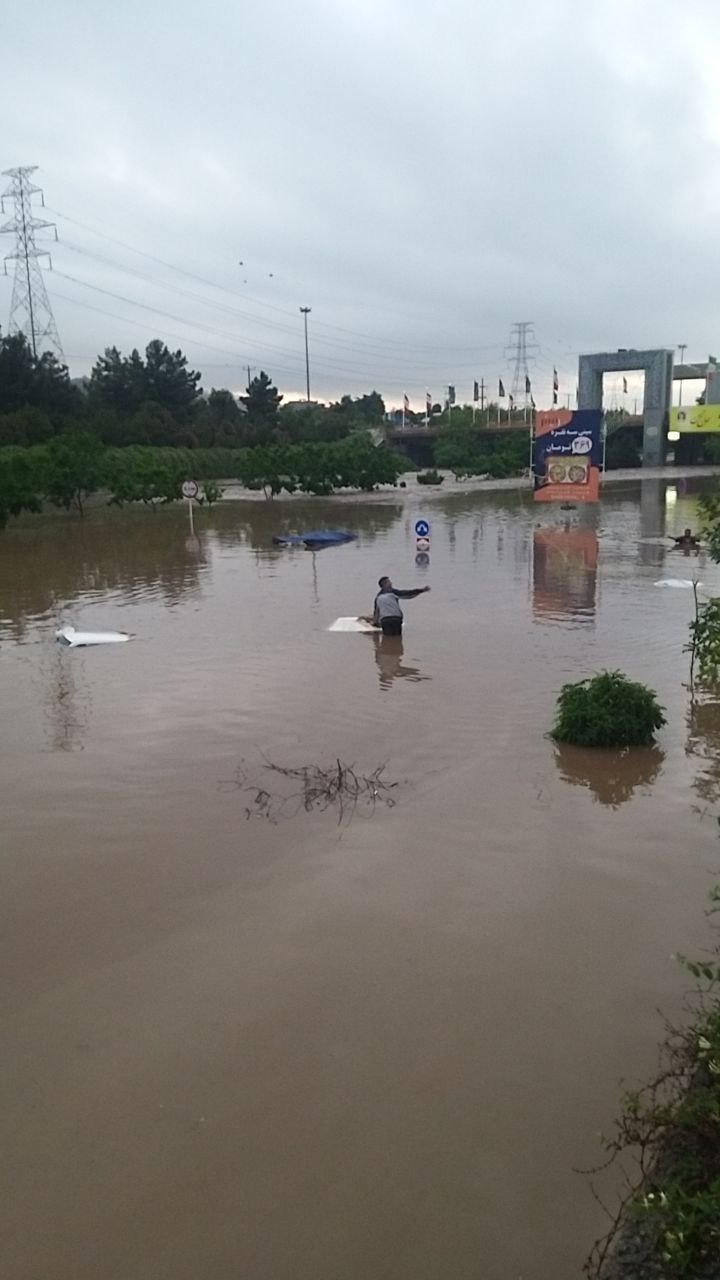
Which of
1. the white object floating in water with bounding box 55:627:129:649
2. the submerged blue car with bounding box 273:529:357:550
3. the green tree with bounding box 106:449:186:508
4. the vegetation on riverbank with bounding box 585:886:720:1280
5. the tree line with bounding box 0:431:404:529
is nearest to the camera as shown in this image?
the vegetation on riverbank with bounding box 585:886:720:1280

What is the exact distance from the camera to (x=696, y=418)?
215ft

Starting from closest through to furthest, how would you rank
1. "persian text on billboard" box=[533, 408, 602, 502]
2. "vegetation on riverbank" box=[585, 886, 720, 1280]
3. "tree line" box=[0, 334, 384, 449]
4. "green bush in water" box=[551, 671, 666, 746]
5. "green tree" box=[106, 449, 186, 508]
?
1. "vegetation on riverbank" box=[585, 886, 720, 1280]
2. "green bush in water" box=[551, 671, 666, 746]
3. "persian text on billboard" box=[533, 408, 602, 502]
4. "green tree" box=[106, 449, 186, 508]
5. "tree line" box=[0, 334, 384, 449]

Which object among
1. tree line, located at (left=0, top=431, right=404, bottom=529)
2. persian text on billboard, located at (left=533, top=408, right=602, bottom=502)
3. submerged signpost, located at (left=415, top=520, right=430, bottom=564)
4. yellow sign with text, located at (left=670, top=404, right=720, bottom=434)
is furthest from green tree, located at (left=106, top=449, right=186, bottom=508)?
yellow sign with text, located at (left=670, top=404, right=720, bottom=434)

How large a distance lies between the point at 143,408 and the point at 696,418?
38775mm

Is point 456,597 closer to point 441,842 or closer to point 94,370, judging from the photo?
point 441,842

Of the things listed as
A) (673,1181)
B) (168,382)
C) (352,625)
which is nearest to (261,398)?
(168,382)

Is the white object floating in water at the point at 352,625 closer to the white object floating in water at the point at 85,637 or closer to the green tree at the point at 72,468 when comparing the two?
the white object floating in water at the point at 85,637

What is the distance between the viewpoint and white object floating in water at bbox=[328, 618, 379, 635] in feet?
50.4

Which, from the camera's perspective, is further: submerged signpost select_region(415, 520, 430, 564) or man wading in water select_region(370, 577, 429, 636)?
submerged signpost select_region(415, 520, 430, 564)

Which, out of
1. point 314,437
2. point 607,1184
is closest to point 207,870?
point 607,1184

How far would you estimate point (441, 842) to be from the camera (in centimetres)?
745

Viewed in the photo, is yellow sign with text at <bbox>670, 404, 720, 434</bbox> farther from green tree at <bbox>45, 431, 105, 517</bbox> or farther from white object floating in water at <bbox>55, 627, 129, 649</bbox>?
white object floating in water at <bbox>55, 627, 129, 649</bbox>

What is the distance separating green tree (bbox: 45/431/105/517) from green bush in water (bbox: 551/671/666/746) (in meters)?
30.0

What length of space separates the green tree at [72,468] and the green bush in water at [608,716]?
98.4 ft
